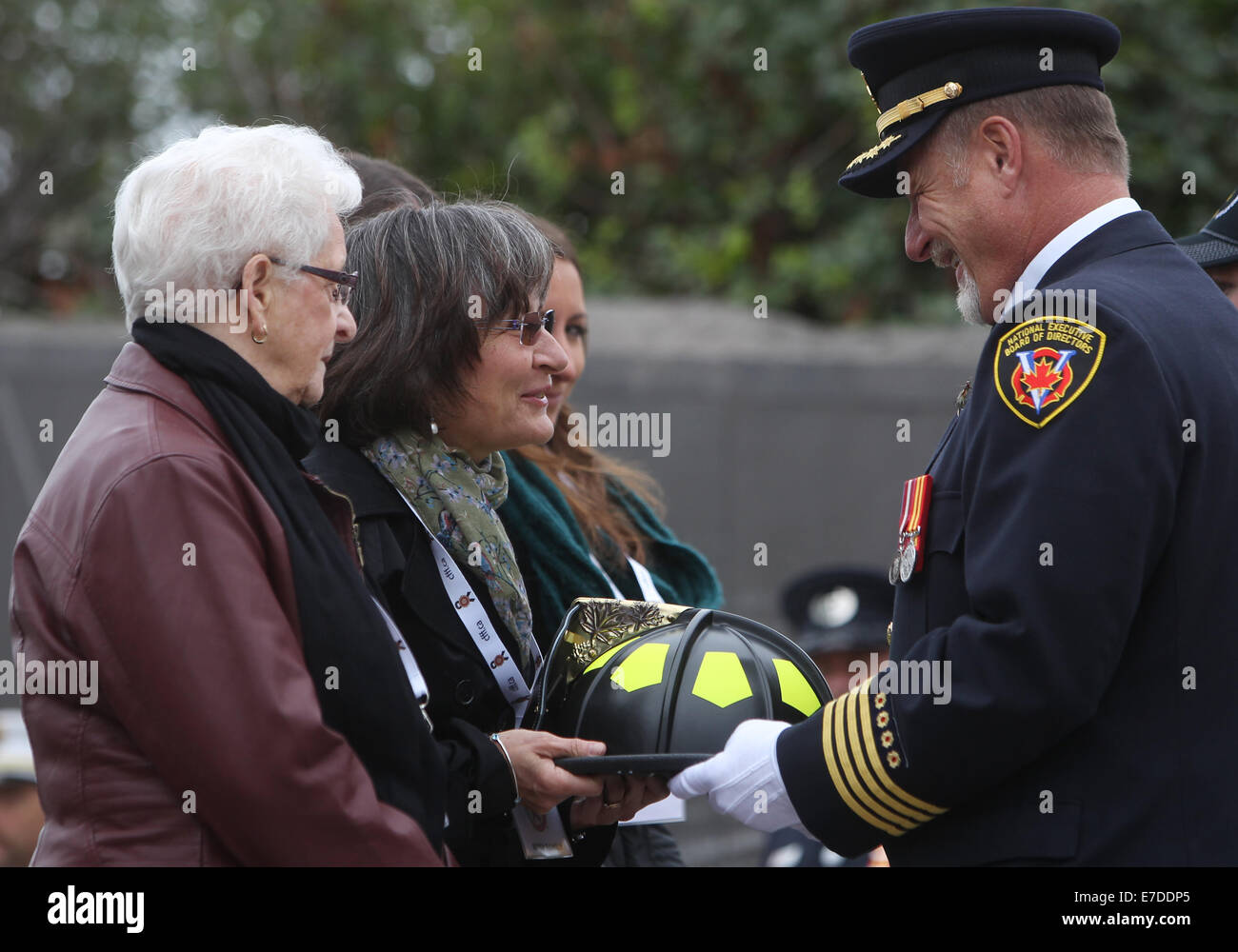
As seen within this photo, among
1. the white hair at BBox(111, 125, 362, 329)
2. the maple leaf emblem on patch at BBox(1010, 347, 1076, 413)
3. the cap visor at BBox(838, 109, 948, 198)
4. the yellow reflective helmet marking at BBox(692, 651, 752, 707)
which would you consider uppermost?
the cap visor at BBox(838, 109, 948, 198)

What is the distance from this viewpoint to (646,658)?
8.05ft

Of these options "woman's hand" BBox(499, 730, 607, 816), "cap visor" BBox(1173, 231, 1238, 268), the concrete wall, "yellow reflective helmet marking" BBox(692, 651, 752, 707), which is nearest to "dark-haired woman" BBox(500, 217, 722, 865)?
"woman's hand" BBox(499, 730, 607, 816)

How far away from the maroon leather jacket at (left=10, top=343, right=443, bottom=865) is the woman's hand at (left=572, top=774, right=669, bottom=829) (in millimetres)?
603

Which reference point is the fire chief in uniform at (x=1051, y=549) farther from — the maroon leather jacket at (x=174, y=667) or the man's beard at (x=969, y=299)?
the maroon leather jacket at (x=174, y=667)

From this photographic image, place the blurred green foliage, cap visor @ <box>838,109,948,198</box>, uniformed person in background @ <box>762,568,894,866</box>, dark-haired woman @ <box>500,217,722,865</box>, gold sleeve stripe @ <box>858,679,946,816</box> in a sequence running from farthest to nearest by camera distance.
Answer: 1. the blurred green foliage
2. uniformed person in background @ <box>762,568,894,866</box>
3. dark-haired woman @ <box>500,217,722,865</box>
4. cap visor @ <box>838,109,948,198</box>
5. gold sleeve stripe @ <box>858,679,946,816</box>

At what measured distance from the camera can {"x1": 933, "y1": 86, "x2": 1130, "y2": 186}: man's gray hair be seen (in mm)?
2232

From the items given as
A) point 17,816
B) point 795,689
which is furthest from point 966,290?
point 17,816

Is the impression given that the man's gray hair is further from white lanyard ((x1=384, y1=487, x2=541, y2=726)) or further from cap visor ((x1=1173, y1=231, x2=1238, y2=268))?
white lanyard ((x1=384, y1=487, x2=541, y2=726))

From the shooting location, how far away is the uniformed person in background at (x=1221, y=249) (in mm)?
3117

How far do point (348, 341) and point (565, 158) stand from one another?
7576 millimetres

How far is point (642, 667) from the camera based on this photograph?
2445mm

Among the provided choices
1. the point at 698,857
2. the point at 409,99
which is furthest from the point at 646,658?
the point at 409,99

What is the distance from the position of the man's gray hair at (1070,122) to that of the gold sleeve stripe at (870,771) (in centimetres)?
93
